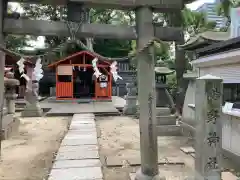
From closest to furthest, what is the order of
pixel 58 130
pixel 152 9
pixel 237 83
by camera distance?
pixel 152 9 < pixel 237 83 < pixel 58 130

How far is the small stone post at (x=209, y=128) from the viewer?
354cm

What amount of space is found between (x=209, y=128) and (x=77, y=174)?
2.56 m

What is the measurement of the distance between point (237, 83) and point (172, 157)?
2.34 meters

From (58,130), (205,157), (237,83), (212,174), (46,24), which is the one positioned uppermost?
(46,24)

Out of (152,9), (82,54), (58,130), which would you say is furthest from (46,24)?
(82,54)

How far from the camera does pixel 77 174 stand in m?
4.77

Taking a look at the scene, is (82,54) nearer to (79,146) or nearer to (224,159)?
(79,146)

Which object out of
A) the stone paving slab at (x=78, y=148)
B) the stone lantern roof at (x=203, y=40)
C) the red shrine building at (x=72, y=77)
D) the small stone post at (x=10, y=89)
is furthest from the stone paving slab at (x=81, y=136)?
the red shrine building at (x=72, y=77)

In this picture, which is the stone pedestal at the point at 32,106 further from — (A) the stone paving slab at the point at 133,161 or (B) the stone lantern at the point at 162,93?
(A) the stone paving slab at the point at 133,161

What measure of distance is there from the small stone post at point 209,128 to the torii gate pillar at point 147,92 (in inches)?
33.8

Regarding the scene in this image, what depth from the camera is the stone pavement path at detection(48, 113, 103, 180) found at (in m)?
4.73

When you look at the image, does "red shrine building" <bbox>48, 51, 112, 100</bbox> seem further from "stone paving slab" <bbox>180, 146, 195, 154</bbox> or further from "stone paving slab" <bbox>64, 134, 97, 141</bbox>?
"stone paving slab" <bbox>180, 146, 195, 154</bbox>

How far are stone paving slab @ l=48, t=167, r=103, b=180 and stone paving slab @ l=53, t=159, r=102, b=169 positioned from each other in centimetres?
17

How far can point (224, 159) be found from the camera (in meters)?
6.12
